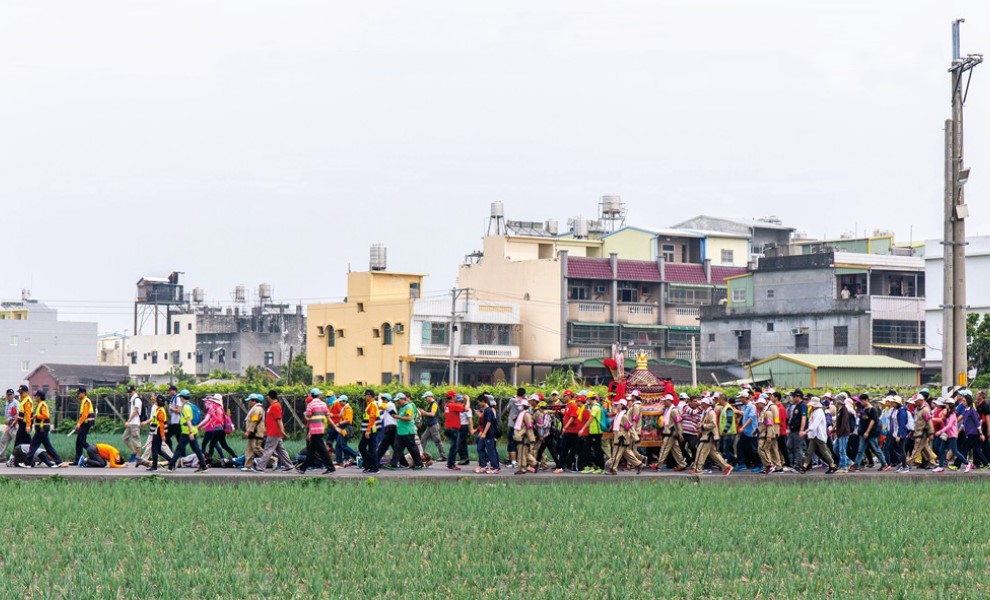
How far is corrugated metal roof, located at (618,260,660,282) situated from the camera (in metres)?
82.3

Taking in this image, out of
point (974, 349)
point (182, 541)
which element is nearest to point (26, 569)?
point (182, 541)

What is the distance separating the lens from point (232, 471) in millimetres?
26641

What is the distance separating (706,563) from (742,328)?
59541 millimetres

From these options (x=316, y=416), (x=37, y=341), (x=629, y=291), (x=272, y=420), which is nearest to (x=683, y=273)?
(x=629, y=291)

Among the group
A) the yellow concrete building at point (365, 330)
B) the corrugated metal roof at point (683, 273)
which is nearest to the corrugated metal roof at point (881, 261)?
the corrugated metal roof at point (683, 273)

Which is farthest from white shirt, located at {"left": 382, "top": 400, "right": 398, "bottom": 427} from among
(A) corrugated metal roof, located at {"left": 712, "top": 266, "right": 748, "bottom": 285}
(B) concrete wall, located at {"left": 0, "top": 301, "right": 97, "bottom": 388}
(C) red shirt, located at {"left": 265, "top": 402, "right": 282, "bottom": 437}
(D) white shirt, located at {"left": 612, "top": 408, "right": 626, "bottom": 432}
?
(B) concrete wall, located at {"left": 0, "top": 301, "right": 97, "bottom": 388}

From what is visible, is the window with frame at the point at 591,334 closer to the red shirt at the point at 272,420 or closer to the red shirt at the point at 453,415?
the red shirt at the point at 453,415

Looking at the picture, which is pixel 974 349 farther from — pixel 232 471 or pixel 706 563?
pixel 706 563

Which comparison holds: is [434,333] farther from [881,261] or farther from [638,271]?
[881,261]

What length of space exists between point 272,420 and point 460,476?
138 inches

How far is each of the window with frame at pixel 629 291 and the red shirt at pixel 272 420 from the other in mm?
57158

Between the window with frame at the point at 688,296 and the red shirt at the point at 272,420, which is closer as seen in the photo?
the red shirt at the point at 272,420

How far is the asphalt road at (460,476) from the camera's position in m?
25.3

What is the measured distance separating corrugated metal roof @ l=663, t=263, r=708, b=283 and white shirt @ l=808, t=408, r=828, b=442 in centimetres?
5636
